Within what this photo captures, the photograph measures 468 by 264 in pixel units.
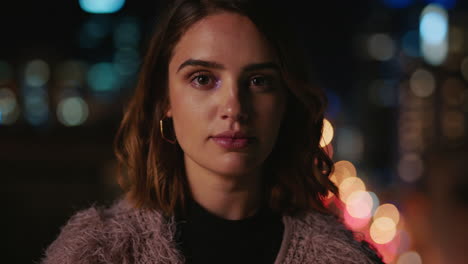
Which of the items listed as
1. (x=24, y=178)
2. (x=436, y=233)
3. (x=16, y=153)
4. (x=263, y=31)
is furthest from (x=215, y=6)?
(x=16, y=153)

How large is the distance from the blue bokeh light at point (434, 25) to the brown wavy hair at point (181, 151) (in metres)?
11.2

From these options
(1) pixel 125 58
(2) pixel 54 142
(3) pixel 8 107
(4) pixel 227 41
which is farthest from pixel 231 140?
(1) pixel 125 58

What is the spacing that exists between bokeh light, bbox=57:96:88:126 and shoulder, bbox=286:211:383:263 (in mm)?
17518

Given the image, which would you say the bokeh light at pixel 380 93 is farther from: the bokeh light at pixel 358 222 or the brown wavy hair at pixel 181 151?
the brown wavy hair at pixel 181 151

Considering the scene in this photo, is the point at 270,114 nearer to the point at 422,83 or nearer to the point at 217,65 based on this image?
the point at 217,65

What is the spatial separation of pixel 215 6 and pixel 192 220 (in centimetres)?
74

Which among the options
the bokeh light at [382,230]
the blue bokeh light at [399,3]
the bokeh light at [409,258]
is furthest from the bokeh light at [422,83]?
the bokeh light at [409,258]

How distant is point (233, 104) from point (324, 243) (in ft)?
2.01

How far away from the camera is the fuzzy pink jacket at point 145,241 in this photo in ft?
5.22

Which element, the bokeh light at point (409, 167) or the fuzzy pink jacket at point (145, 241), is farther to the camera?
the bokeh light at point (409, 167)

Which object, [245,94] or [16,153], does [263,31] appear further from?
[16,153]

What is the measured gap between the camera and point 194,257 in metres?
1.69

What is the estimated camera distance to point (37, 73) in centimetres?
2111

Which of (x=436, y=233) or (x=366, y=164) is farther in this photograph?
(x=366, y=164)
